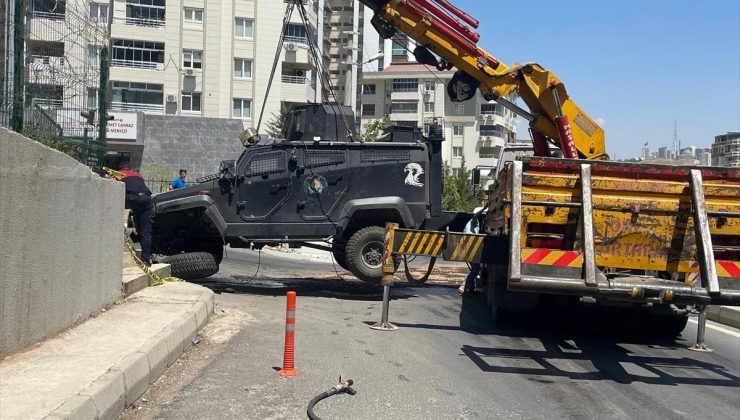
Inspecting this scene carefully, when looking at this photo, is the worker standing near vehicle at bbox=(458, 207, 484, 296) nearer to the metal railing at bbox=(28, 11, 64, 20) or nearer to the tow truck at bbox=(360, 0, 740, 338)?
the tow truck at bbox=(360, 0, 740, 338)

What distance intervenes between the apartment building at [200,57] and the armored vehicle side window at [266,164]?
105ft

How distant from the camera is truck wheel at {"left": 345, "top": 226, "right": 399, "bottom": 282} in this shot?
483 inches

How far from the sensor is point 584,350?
8484mm

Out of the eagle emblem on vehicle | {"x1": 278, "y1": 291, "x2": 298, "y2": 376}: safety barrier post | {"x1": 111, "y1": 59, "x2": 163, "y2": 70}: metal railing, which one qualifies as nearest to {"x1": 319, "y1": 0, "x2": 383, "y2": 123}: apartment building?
{"x1": 111, "y1": 59, "x2": 163, "y2": 70}: metal railing

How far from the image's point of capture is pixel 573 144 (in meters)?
12.4

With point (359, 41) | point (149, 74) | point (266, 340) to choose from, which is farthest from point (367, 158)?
point (359, 41)

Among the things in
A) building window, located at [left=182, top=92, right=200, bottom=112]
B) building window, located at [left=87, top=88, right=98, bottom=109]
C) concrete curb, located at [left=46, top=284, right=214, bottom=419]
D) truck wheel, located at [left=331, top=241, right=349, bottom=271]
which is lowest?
concrete curb, located at [left=46, top=284, right=214, bottom=419]

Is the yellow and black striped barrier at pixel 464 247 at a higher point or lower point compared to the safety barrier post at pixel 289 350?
higher

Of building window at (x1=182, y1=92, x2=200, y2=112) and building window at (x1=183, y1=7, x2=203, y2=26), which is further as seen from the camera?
building window at (x1=182, y1=92, x2=200, y2=112)

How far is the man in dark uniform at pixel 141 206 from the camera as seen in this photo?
1091cm

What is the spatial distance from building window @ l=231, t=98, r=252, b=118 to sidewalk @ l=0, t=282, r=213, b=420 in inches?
1477

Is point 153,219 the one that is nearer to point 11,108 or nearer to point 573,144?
point 11,108

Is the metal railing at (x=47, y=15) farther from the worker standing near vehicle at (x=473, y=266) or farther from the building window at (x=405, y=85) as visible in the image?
the building window at (x=405, y=85)

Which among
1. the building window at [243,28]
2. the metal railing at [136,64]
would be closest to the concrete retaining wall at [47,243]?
the metal railing at [136,64]
